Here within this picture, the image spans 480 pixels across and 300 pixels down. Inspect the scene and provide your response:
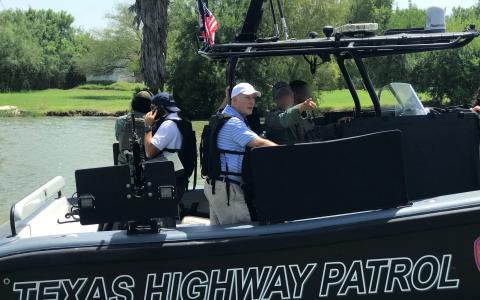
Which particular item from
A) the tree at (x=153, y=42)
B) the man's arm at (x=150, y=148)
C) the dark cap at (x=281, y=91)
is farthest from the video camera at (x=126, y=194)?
the tree at (x=153, y=42)

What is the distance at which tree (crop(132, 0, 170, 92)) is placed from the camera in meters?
13.1

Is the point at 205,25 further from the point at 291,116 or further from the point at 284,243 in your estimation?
the point at 284,243

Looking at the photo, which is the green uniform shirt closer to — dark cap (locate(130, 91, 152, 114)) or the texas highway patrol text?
the texas highway patrol text

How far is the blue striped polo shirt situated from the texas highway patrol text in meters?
0.63

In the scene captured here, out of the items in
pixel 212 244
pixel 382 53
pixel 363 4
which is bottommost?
pixel 212 244

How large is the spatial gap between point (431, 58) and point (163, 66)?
18570 millimetres

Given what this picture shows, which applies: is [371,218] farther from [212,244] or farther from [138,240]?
[138,240]

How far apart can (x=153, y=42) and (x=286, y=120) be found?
9.64 meters

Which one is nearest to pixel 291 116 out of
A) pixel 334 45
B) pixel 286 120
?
pixel 286 120

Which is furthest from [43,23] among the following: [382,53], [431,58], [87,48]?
[382,53]

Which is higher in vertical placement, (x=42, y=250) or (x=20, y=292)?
(x=42, y=250)

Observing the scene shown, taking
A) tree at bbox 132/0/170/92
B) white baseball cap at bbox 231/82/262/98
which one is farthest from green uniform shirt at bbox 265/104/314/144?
tree at bbox 132/0/170/92

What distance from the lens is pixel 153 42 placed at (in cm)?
1316

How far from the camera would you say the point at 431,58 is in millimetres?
28891
